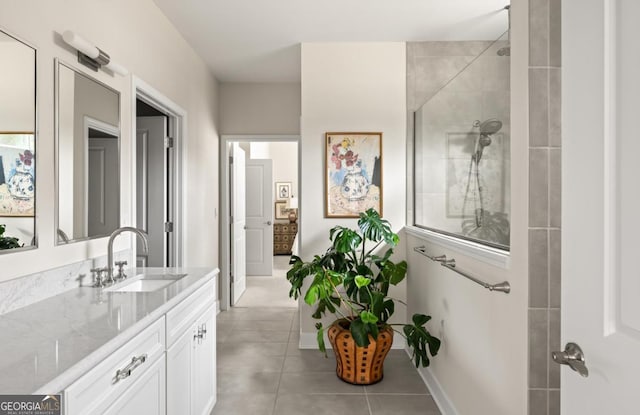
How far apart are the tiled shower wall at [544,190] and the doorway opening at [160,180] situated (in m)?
2.70

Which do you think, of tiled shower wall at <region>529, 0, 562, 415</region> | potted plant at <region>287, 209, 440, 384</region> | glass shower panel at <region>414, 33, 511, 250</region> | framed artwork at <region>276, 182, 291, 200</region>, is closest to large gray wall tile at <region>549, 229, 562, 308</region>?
tiled shower wall at <region>529, 0, 562, 415</region>

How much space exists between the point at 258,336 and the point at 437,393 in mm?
1782

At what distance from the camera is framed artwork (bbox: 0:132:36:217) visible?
1.40m

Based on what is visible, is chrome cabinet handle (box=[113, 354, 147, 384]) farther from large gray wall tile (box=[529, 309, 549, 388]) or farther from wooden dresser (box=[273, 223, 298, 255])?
wooden dresser (box=[273, 223, 298, 255])

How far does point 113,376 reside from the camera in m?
1.14

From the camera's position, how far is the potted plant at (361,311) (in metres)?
2.54

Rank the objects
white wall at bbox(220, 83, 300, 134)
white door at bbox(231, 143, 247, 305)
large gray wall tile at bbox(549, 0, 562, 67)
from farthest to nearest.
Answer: white door at bbox(231, 143, 247, 305), white wall at bbox(220, 83, 300, 134), large gray wall tile at bbox(549, 0, 562, 67)

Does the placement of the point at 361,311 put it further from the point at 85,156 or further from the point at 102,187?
the point at 85,156

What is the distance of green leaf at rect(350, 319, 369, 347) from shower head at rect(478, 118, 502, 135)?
1.43 metres

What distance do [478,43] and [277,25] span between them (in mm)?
1789
